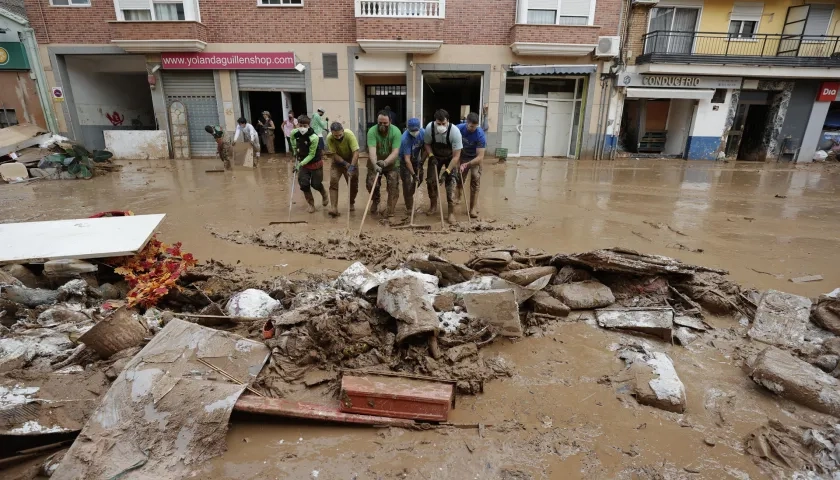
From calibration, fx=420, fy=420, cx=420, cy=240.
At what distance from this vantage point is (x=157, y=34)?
555 inches

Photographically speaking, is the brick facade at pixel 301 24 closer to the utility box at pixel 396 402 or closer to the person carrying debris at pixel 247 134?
the person carrying debris at pixel 247 134

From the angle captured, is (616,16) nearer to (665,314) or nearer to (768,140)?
(768,140)

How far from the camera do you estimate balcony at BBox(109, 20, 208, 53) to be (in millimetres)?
14023

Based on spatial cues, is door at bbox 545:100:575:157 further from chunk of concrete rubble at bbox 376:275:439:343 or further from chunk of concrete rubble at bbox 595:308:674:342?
chunk of concrete rubble at bbox 376:275:439:343

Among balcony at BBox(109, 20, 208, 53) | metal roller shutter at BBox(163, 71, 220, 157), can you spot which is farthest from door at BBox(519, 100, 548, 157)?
balcony at BBox(109, 20, 208, 53)

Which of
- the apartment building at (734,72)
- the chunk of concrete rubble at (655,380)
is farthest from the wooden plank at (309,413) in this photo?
the apartment building at (734,72)

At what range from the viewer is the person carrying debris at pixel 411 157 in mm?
6840

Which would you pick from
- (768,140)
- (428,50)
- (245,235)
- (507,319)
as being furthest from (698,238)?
(768,140)

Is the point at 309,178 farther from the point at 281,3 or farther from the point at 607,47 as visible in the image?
the point at 607,47

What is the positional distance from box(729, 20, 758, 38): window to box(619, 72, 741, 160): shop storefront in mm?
1925

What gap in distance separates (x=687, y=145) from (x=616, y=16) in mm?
6040

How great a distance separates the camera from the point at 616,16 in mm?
14969

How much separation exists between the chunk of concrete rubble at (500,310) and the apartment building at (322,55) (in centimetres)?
1308

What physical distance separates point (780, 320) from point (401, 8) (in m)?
14.3
